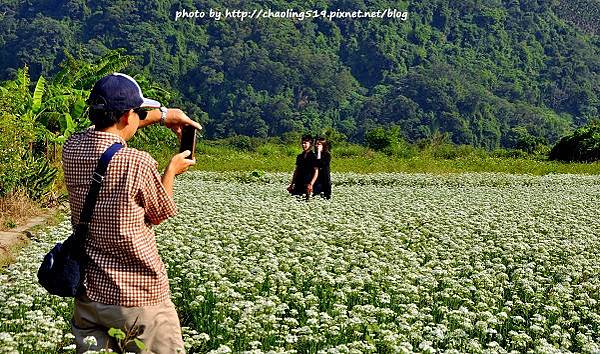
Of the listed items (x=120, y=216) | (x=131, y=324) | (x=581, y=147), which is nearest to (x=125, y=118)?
(x=120, y=216)

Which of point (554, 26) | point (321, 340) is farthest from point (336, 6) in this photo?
point (321, 340)

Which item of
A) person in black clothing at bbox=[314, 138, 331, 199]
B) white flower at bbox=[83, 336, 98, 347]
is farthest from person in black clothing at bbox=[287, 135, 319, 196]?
white flower at bbox=[83, 336, 98, 347]

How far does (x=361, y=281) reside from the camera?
25.5 ft

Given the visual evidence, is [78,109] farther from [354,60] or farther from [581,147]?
[354,60]

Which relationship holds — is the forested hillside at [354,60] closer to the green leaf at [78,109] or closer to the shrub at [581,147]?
the shrub at [581,147]

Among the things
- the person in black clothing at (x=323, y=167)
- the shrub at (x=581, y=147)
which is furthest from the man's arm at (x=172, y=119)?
the shrub at (x=581, y=147)

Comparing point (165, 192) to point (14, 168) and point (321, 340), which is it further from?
point (14, 168)

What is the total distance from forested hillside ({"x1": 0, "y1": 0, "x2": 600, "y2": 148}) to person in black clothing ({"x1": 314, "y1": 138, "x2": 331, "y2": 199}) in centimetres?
6855

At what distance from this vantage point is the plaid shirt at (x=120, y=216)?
4.05 meters

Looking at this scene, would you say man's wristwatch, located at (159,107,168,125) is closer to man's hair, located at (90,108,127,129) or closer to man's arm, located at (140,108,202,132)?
man's arm, located at (140,108,202,132)

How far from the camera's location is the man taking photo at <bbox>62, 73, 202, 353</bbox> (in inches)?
160

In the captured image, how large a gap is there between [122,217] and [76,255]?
1.00ft

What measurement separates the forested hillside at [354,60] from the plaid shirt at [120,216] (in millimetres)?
79952

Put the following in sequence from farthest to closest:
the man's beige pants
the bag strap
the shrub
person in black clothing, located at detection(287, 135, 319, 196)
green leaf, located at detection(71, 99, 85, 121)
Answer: the shrub < green leaf, located at detection(71, 99, 85, 121) < person in black clothing, located at detection(287, 135, 319, 196) < the man's beige pants < the bag strap
